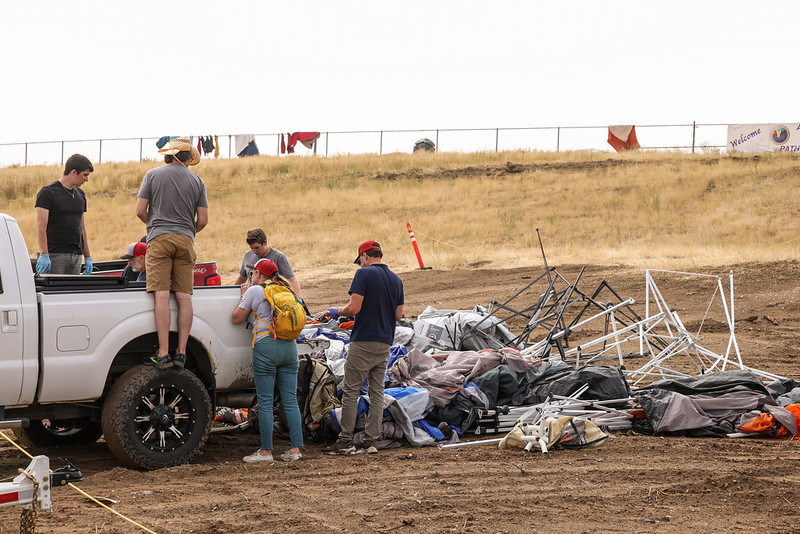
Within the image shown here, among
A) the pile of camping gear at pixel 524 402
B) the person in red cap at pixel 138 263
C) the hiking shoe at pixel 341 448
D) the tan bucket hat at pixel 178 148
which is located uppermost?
the tan bucket hat at pixel 178 148

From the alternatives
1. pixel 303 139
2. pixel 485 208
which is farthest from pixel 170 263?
pixel 303 139

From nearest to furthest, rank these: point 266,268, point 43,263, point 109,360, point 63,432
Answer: point 109,360, point 266,268, point 43,263, point 63,432

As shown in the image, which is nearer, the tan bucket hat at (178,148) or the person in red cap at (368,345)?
the tan bucket hat at (178,148)

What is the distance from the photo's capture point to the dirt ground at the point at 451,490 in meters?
5.93

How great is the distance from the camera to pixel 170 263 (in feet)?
24.6

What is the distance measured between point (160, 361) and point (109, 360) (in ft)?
1.31

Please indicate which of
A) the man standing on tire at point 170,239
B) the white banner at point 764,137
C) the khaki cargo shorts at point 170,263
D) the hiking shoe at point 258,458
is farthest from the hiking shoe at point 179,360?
the white banner at point 764,137

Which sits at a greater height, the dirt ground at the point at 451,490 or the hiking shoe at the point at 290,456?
the dirt ground at the point at 451,490

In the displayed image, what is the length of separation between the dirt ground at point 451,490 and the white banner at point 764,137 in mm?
36496

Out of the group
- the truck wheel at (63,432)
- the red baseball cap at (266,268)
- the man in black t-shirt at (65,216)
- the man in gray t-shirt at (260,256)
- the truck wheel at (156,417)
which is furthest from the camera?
the man in gray t-shirt at (260,256)

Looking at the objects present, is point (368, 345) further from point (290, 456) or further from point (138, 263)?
point (138, 263)

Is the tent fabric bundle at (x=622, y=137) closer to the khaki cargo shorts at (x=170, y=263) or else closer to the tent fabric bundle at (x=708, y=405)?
the tent fabric bundle at (x=708, y=405)

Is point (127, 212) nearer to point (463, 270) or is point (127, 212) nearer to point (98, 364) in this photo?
point (463, 270)

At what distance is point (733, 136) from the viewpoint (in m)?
42.3
